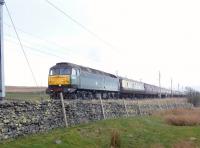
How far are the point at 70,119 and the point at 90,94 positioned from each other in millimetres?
17937

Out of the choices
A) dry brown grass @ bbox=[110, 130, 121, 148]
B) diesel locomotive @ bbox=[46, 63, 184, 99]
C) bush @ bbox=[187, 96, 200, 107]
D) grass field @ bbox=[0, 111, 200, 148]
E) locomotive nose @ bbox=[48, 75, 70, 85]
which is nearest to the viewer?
grass field @ bbox=[0, 111, 200, 148]

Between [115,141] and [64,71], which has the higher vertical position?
[64,71]

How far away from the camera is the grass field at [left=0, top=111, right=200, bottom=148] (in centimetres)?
1677

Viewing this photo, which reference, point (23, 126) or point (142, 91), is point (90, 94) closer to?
point (23, 126)

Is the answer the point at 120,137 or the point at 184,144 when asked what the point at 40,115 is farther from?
the point at 184,144

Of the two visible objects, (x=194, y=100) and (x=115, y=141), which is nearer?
(x=115, y=141)

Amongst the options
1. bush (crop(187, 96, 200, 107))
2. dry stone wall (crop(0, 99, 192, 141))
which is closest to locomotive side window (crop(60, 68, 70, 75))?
dry stone wall (crop(0, 99, 192, 141))

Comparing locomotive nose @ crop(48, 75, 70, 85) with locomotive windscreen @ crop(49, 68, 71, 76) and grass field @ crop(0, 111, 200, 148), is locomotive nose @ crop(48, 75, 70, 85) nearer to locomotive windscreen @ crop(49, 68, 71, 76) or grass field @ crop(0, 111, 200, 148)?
locomotive windscreen @ crop(49, 68, 71, 76)

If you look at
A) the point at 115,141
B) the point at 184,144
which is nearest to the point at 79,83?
the point at 184,144

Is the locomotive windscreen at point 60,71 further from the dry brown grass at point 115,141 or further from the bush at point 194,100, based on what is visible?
the bush at point 194,100

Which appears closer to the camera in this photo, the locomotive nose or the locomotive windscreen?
the locomotive nose

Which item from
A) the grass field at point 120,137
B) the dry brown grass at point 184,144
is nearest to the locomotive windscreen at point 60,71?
the grass field at point 120,137

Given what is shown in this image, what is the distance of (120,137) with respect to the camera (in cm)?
2081

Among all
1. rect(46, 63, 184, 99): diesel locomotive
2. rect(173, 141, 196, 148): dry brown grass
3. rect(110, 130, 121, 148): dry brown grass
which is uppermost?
rect(46, 63, 184, 99): diesel locomotive
